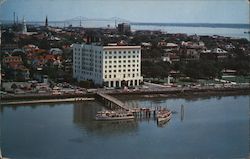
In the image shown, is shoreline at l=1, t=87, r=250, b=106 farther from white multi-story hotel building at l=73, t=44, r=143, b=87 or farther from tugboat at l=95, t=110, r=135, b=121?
tugboat at l=95, t=110, r=135, b=121

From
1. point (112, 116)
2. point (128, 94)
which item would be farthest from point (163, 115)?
point (128, 94)

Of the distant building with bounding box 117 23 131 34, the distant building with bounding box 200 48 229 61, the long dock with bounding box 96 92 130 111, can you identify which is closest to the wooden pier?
the long dock with bounding box 96 92 130 111

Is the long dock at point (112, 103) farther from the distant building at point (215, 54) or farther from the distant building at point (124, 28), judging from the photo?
the distant building at point (215, 54)

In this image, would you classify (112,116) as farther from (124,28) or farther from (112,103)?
(124,28)

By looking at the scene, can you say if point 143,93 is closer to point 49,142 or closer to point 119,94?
point 119,94

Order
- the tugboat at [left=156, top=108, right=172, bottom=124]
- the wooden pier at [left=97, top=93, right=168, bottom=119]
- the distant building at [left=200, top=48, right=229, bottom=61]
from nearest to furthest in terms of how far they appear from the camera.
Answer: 1. the tugboat at [left=156, top=108, right=172, bottom=124]
2. the wooden pier at [left=97, top=93, right=168, bottom=119]
3. the distant building at [left=200, top=48, right=229, bottom=61]

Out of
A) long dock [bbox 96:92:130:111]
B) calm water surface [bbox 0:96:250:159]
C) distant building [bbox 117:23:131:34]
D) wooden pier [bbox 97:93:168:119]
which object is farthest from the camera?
distant building [bbox 117:23:131:34]

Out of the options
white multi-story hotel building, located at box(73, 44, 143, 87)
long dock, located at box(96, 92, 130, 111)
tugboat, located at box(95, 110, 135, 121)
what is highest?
white multi-story hotel building, located at box(73, 44, 143, 87)

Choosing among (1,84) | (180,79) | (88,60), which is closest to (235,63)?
(180,79)

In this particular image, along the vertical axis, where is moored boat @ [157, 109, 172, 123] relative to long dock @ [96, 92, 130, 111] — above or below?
below
